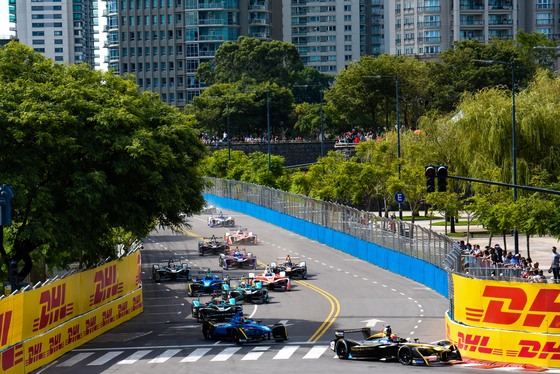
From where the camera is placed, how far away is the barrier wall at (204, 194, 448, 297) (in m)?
63.6

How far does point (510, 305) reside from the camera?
4078 centimetres

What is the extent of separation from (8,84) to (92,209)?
20.0 ft

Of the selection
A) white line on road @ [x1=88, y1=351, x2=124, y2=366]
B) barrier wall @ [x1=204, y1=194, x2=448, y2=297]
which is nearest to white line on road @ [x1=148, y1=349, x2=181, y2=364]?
white line on road @ [x1=88, y1=351, x2=124, y2=366]

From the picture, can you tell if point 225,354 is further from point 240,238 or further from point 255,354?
point 240,238

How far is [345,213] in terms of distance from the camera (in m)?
80.2

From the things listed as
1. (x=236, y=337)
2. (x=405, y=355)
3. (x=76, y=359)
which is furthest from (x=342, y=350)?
(x=76, y=359)

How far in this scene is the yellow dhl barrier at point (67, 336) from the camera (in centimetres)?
3984

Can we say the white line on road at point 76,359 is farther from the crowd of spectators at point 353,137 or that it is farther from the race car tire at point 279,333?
the crowd of spectators at point 353,137

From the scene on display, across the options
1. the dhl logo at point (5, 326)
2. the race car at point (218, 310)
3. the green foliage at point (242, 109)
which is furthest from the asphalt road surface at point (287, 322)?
the green foliage at point (242, 109)

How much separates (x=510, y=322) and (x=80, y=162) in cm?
1951

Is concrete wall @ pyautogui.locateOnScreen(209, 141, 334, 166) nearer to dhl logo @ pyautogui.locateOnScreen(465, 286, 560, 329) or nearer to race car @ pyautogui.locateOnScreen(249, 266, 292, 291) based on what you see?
race car @ pyautogui.locateOnScreen(249, 266, 292, 291)

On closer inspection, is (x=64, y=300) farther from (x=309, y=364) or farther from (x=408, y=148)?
(x=408, y=148)

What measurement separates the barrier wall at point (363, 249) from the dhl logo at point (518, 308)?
1857 centimetres

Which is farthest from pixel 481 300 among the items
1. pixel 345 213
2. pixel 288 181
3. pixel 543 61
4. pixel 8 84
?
pixel 543 61
